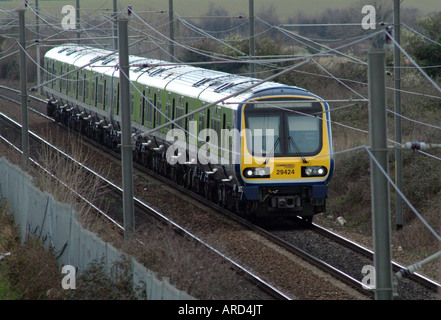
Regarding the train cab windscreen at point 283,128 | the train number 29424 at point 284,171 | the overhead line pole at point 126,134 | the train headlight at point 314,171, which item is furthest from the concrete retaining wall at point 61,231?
the train headlight at point 314,171

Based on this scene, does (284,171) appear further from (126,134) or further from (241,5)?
(241,5)

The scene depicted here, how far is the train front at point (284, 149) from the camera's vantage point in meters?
18.6

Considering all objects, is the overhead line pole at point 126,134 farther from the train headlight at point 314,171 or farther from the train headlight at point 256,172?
the train headlight at point 314,171

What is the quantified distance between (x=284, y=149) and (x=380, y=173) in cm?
893

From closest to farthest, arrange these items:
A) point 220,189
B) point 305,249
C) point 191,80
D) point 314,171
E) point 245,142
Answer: point 305,249 → point 245,142 → point 314,171 → point 220,189 → point 191,80

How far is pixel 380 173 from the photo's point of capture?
984cm

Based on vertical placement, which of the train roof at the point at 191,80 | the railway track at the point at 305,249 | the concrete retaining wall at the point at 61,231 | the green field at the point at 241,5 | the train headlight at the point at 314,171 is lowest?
the railway track at the point at 305,249

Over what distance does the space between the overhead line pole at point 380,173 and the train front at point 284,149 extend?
8607mm

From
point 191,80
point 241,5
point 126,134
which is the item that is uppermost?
point 241,5

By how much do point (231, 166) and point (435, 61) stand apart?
17154 mm

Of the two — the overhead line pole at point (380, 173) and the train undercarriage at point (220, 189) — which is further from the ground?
the overhead line pole at point (380, 173)

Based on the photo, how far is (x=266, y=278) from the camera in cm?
1506

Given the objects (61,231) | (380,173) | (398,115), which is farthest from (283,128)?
(380,173)
